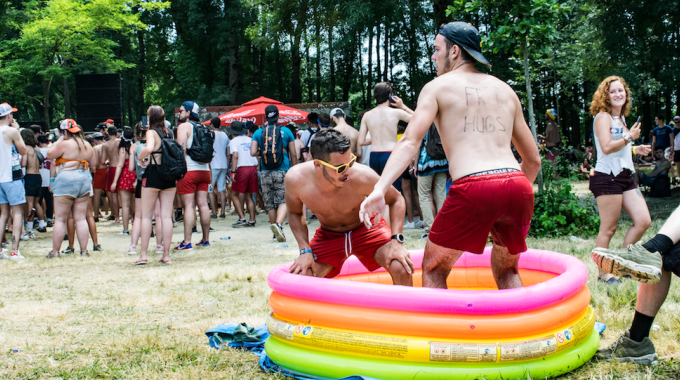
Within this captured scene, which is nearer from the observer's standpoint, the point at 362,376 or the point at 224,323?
the point at 362,376

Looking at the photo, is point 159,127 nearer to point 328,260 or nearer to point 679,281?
point 328,260

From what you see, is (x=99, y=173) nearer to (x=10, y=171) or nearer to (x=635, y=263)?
(x=10, y=171)

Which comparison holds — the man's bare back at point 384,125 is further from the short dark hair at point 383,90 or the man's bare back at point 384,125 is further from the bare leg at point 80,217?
the bare leg at point 80,217

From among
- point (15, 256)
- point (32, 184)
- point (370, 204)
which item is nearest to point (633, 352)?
point (370, 204)

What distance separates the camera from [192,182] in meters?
7.71

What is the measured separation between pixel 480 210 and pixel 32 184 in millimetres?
9079

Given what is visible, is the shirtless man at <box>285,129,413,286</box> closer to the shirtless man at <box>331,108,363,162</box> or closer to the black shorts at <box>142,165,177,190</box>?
the black shorts at <box>142,165,177,190</box>

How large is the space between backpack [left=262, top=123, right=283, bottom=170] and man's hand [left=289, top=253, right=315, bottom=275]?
16.0 ft

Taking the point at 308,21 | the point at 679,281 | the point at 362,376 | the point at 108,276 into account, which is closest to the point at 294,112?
the point at 308,21

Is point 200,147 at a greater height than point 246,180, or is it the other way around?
point 200,147

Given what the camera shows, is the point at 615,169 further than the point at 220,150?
No

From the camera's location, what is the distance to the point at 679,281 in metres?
4.49

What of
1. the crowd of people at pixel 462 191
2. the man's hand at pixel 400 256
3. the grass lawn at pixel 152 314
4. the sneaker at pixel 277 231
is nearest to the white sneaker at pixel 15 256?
the grass lawn at pixel 152 314

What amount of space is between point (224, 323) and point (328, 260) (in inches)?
35.4
